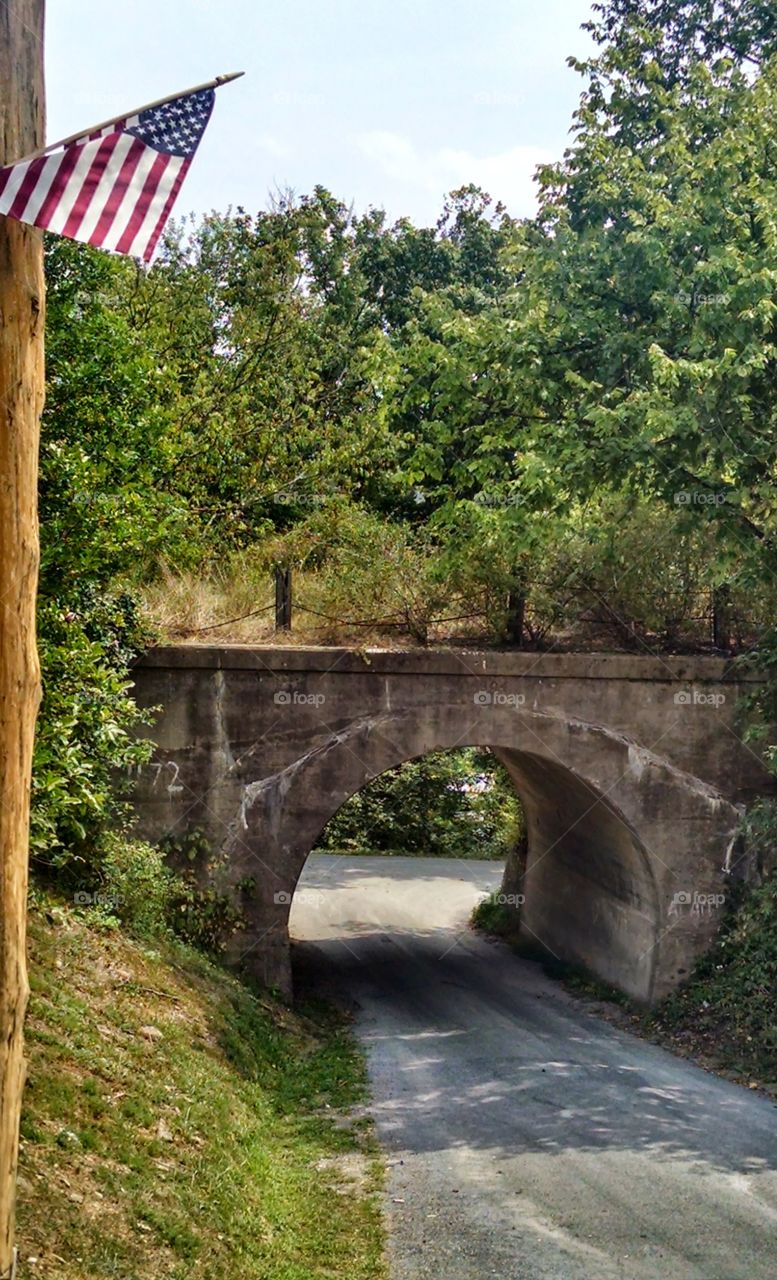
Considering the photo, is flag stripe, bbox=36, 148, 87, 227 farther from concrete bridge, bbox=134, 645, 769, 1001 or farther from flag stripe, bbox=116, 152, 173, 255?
concrete bridge, bbox=134, 645, 769, 1001

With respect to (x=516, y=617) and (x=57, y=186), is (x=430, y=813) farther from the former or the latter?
(x=57, y=186)

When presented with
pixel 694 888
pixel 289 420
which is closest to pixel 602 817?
pixel 694 888

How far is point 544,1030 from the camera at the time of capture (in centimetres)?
1508
